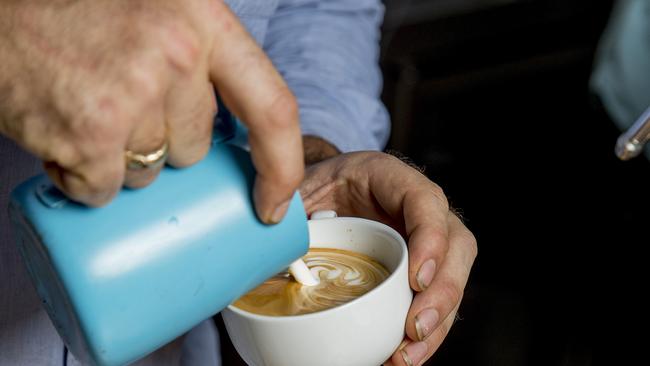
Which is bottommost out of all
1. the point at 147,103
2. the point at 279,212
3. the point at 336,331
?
the point at 336,331

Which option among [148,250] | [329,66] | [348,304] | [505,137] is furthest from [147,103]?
[505,137]

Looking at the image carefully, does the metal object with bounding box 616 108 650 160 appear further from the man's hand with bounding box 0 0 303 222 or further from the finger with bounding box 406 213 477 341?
the man's hand with bounding box 0 0 303 222

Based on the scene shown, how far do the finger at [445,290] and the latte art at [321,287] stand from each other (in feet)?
0.18

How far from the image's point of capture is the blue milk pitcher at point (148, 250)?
0.54 m

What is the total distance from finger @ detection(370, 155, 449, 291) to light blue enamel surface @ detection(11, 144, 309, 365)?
0.20 metres

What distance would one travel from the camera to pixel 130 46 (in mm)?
481

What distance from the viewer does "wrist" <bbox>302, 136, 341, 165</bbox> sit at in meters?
1.04

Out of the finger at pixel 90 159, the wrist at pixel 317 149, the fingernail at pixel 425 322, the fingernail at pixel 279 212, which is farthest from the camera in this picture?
the wrist at pixel 317 149

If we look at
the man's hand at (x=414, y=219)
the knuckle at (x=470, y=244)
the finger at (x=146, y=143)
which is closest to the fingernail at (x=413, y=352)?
the man's hand at (x=414, y=219)

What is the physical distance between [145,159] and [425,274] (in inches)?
13.4

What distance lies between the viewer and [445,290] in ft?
2.60

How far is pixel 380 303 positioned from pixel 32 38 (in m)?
0.36

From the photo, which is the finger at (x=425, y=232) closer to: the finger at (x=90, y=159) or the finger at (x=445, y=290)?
the finger at (x=445, y=290)

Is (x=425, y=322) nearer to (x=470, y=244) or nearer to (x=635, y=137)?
(x=470, y=244)
